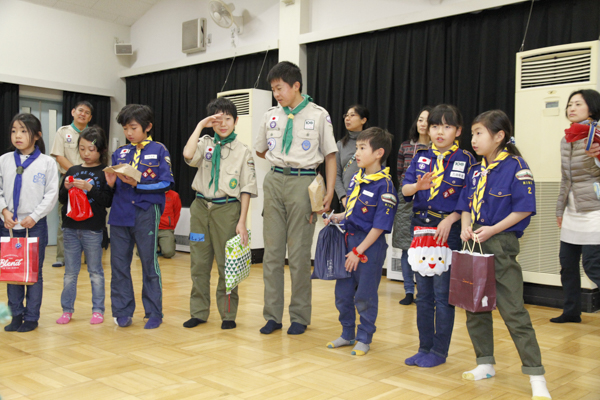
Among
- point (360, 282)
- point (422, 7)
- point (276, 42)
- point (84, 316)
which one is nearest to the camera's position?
point (360, 282)

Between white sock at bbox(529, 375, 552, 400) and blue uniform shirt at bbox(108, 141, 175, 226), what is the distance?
2.11 metres

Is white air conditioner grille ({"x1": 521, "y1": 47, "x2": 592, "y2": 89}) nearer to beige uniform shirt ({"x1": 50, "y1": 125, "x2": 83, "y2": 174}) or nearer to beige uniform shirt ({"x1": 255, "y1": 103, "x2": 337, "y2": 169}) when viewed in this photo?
beige uniform shirt ({"x1": 255, "y1": 103, "x2": 337, "y2": 169})

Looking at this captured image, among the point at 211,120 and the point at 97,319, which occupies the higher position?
the point at 211,120

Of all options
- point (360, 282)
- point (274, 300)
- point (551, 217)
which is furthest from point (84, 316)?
point (551, 217)

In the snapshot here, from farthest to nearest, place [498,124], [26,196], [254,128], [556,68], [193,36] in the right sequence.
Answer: [193,36]
[254,128]
[556,68]
[26,196]
[498,124]

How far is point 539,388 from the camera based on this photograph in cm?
205

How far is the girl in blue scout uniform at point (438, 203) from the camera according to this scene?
2383 millimetres

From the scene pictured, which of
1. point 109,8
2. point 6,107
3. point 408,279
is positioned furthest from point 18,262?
point 109,8

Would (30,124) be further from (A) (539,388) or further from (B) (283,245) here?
(A) (539,388)

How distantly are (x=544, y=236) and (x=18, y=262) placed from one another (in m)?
3.39

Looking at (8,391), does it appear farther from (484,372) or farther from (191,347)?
(484,372)

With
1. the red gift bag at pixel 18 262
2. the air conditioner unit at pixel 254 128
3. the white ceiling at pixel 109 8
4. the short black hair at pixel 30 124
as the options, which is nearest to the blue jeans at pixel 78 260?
the red gift bag at pixel 18 262

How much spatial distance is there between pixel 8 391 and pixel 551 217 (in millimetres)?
3418

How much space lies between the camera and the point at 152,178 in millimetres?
3111
